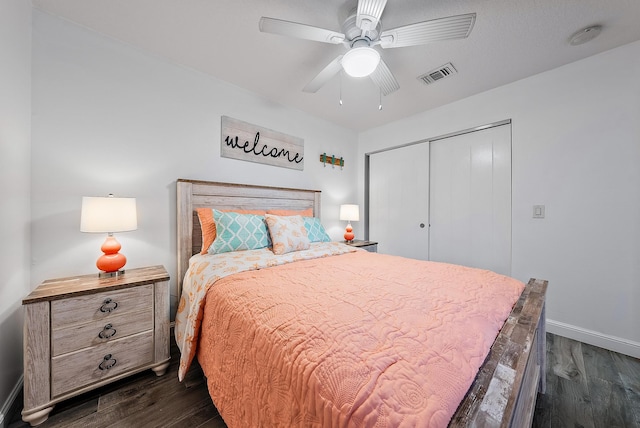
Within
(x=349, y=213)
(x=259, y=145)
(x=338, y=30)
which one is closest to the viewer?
(x=338, y=30)

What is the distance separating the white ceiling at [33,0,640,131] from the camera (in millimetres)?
1502

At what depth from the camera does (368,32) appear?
4.81 ft

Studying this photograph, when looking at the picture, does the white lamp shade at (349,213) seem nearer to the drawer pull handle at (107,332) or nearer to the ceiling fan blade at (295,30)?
the ceiling fan blade at (295,30)

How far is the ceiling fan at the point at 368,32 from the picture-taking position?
4.11 feet

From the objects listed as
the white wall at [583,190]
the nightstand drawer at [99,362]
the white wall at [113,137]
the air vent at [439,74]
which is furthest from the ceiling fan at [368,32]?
the nightstand drawer at [99,362]

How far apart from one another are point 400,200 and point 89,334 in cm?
332

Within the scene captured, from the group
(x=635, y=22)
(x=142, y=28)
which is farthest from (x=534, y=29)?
(x=142, y=28)

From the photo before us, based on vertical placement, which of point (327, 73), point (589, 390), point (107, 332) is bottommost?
point (589, 390)

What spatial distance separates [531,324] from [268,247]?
180 cm

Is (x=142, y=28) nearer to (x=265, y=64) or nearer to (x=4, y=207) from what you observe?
(x=265, y=64)

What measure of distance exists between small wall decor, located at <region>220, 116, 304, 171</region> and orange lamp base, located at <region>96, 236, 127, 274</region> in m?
1.21

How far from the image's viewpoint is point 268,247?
7.06ft

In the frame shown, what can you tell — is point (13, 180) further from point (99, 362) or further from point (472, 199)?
point (472, 199)

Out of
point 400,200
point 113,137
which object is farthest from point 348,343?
point 400,200
